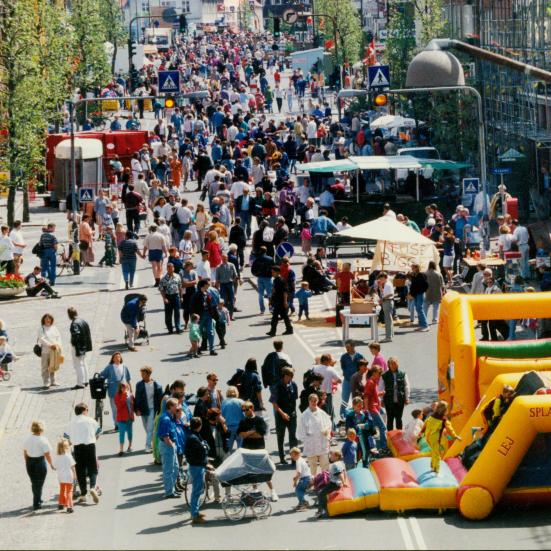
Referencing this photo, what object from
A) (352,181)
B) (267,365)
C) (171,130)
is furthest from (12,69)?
(267,365)

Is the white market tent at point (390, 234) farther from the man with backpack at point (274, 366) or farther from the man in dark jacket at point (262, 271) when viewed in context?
the man with backpack at point (274, 366)

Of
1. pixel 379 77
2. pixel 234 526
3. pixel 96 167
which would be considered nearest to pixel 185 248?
pixel 379 77

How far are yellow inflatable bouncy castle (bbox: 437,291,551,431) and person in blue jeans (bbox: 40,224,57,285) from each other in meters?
16.1

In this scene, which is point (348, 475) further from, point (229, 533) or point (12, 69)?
point (12, 69)

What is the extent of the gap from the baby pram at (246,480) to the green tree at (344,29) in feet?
227

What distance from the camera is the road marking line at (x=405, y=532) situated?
2044 centimetres

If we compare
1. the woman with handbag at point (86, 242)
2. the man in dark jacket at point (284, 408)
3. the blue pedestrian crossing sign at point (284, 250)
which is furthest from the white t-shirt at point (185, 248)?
the man in dark jacket at point (284, 408)

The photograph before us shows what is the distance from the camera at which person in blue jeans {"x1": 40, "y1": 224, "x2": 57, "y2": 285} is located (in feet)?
133

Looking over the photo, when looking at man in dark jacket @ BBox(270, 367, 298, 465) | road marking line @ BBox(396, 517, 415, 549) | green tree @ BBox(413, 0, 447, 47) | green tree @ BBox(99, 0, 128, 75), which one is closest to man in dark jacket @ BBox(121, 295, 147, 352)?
man in dark jacket @ BBox(270, 367, 298, 465)

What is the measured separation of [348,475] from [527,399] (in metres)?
2.71

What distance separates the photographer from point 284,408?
25.4 metres

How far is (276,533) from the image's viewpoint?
70.6 ft

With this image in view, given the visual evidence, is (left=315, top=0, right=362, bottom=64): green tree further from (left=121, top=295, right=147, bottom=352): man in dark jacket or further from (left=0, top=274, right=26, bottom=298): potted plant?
(left=121, top=295, right=147, bottom=352): man in dark jacket

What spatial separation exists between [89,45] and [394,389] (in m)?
56.0
